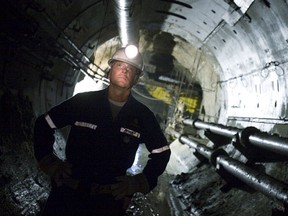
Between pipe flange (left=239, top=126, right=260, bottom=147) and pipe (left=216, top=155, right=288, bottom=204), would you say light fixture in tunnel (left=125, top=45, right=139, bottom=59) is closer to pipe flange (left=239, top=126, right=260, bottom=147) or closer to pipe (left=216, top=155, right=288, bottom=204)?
pipe (left=216, top=155, right=288, bottom=204)

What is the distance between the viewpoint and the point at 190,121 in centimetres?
1033

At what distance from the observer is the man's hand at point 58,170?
2291 millimetres

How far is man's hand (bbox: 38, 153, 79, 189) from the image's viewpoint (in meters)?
2.29

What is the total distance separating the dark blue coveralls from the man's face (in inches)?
7.4

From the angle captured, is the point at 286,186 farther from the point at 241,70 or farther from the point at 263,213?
the point at 241,70

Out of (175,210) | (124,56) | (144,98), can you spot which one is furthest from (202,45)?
(144,98)

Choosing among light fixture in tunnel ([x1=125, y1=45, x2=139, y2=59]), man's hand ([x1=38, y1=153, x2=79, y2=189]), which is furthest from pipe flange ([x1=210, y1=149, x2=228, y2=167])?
man's hand ([x1=38, y1=153, x2=79, y2=189])

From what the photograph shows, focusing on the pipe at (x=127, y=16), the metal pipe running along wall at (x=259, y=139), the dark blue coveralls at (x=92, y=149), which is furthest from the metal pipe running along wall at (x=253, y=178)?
the pipe at (x=127, y=16)

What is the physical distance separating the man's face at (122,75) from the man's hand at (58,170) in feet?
2.68

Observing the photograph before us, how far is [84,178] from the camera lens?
241cm

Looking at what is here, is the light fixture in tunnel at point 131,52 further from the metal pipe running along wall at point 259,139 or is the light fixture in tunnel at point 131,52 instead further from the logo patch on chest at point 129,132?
the metal pipe running along wall at point 259,139

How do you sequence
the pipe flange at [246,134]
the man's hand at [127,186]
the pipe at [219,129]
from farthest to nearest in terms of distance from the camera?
1. the pipe at [219,129]
2. the pipe flange at [246,134]
3. the man's hand at [127,186]

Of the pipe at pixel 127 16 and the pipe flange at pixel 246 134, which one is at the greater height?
the pipe at pixel 127 16

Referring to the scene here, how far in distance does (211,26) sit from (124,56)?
19.3ft
